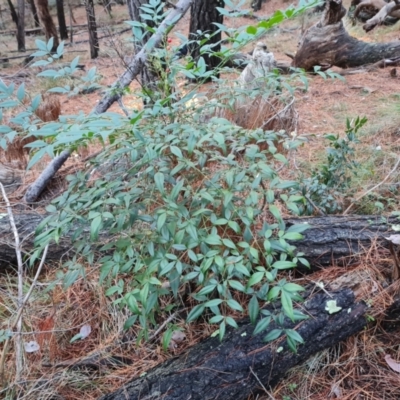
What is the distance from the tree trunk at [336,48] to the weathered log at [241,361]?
4.25m

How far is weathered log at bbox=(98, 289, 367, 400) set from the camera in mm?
1258

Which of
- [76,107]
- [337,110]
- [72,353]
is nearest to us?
[72,353]

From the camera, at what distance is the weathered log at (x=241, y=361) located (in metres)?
1.26

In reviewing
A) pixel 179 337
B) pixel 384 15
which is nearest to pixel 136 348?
pixel 179 337

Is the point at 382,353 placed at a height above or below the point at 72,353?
above

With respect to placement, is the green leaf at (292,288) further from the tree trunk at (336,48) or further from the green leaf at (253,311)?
the tree trunk at (336,48)

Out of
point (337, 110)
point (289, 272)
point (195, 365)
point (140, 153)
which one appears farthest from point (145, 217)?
point (337, 110)

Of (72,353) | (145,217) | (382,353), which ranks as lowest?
(72,353)

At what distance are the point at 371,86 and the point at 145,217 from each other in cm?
382

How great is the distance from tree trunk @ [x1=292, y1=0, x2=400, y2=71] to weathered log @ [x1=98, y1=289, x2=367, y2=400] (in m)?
4.25

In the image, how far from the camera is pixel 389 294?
1438 millimetres

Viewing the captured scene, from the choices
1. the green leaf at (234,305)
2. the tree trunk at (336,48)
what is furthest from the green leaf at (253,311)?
the tree trunk at (336,48)

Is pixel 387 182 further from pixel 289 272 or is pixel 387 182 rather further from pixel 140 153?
pixel 140 153

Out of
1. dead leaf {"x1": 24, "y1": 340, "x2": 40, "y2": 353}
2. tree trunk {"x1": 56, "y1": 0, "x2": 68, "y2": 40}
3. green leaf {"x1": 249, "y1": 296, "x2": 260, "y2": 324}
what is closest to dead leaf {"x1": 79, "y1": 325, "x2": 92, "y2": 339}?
dead leaf {"x1": 24, "y1": 340, "x2": 40, "y2": 353}
